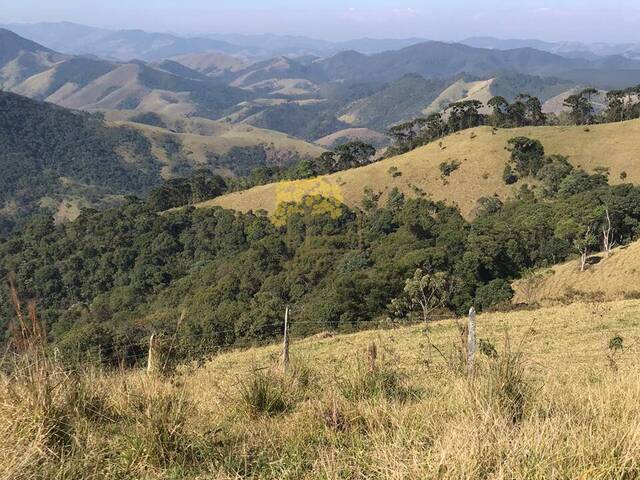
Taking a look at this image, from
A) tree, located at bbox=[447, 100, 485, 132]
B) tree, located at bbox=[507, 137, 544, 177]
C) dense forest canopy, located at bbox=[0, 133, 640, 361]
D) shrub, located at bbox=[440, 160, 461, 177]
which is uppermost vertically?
tree, located at bbox=[447, 100, 485, 132]

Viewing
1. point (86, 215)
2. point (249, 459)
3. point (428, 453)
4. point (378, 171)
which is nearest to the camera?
point (428, 453)

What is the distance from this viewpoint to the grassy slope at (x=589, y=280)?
125 feet

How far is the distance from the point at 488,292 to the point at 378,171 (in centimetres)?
5292

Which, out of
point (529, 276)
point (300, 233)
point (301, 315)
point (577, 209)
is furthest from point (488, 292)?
point (300, 233)

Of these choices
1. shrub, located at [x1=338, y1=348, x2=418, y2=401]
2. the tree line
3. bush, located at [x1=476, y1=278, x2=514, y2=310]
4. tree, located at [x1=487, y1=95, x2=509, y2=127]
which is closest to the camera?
shrub, located at [x1=338, y1=348, x2=418, y2=401]

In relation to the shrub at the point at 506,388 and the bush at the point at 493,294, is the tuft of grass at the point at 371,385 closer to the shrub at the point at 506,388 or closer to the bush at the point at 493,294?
the shrub at the point at 506,388

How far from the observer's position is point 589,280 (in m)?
41.3

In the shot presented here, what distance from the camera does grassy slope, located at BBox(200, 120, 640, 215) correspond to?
3226 inches

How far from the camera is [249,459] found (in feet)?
14.0

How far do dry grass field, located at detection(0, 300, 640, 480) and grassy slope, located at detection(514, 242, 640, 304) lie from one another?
3461 cm

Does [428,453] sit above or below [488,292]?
above

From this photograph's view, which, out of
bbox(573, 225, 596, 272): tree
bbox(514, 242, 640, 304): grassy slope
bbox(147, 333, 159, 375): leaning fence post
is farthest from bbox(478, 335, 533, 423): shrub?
bbox(573, 225, 596, 272): tree

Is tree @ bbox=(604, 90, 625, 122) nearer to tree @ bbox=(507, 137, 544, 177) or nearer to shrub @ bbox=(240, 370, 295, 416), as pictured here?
tree @ bbox=(507, 137, 544, 177)

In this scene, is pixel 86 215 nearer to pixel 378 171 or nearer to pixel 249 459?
pixel 378 171
